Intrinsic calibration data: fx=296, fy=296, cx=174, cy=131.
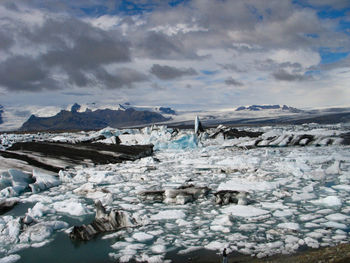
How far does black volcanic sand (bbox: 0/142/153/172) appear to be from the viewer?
1409 cm

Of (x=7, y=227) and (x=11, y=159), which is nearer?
(x=7, y=227)

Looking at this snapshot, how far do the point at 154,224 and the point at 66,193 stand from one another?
4.28 meters

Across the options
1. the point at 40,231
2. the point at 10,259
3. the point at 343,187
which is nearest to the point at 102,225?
the point at 40,231

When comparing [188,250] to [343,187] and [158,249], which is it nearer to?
[158,249]

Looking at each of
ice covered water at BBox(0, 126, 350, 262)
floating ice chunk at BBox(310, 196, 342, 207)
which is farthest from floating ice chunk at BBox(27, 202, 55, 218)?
floating ice chunk at BBox(310, 196, 342, 207)

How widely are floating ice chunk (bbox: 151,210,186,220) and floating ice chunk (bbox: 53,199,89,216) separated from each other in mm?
1767

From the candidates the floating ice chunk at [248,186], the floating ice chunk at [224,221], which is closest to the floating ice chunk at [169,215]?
the floating ice chunk at [224,221]

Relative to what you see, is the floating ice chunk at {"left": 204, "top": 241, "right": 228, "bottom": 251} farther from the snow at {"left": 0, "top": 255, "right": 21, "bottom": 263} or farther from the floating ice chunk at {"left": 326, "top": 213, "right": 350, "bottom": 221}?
the snow at {"left": 0, "top": 255, "right": 21, "bottom": 263}

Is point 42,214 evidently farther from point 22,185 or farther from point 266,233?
point 266,233

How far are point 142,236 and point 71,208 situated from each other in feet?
8.63

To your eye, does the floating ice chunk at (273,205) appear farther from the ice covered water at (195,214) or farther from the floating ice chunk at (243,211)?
the floating ice chunk at (243,211)

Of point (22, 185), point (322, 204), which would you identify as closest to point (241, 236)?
point (322, 204)

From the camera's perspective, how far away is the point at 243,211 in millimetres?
6746

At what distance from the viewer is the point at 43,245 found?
5.28 metres
